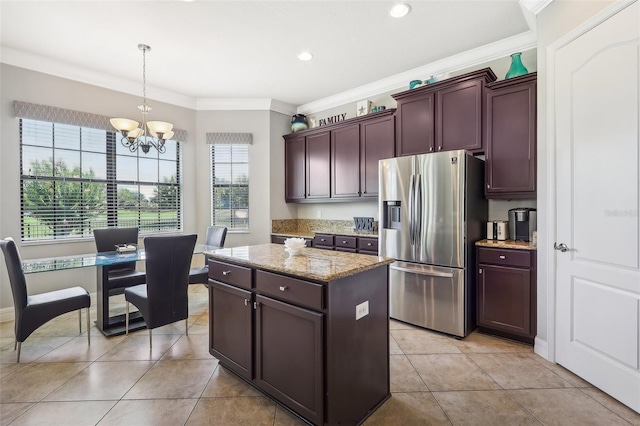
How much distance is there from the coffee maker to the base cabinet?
1856mm

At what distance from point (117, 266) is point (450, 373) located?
12.1 feet

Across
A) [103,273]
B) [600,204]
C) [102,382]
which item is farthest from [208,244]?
[600,204]

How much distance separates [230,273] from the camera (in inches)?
84.6

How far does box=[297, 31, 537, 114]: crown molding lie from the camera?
314 cm

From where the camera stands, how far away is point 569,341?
2.29 metres

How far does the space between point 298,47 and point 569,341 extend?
12.1 ft

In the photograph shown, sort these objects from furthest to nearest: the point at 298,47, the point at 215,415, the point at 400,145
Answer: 1. the point at 400,145
2. the point at 298,47
3. the point at 215,415

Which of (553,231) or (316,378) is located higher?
(553,231)

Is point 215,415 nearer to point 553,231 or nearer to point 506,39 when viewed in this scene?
point 553,231

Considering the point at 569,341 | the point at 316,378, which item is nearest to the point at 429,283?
the point at 569,341

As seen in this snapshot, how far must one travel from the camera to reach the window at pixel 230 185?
16.5 ft

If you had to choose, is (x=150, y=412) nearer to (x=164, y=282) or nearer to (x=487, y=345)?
(x=164, y=282)

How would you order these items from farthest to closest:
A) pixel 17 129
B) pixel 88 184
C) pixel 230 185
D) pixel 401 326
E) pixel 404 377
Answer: pixel 230 185 < pixel 88 184 < pixel 17 129 < pixel 401 326 < pixel 404 377

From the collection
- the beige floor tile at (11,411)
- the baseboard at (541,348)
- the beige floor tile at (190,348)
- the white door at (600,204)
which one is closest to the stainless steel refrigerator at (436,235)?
the baseboard at (541,348)
